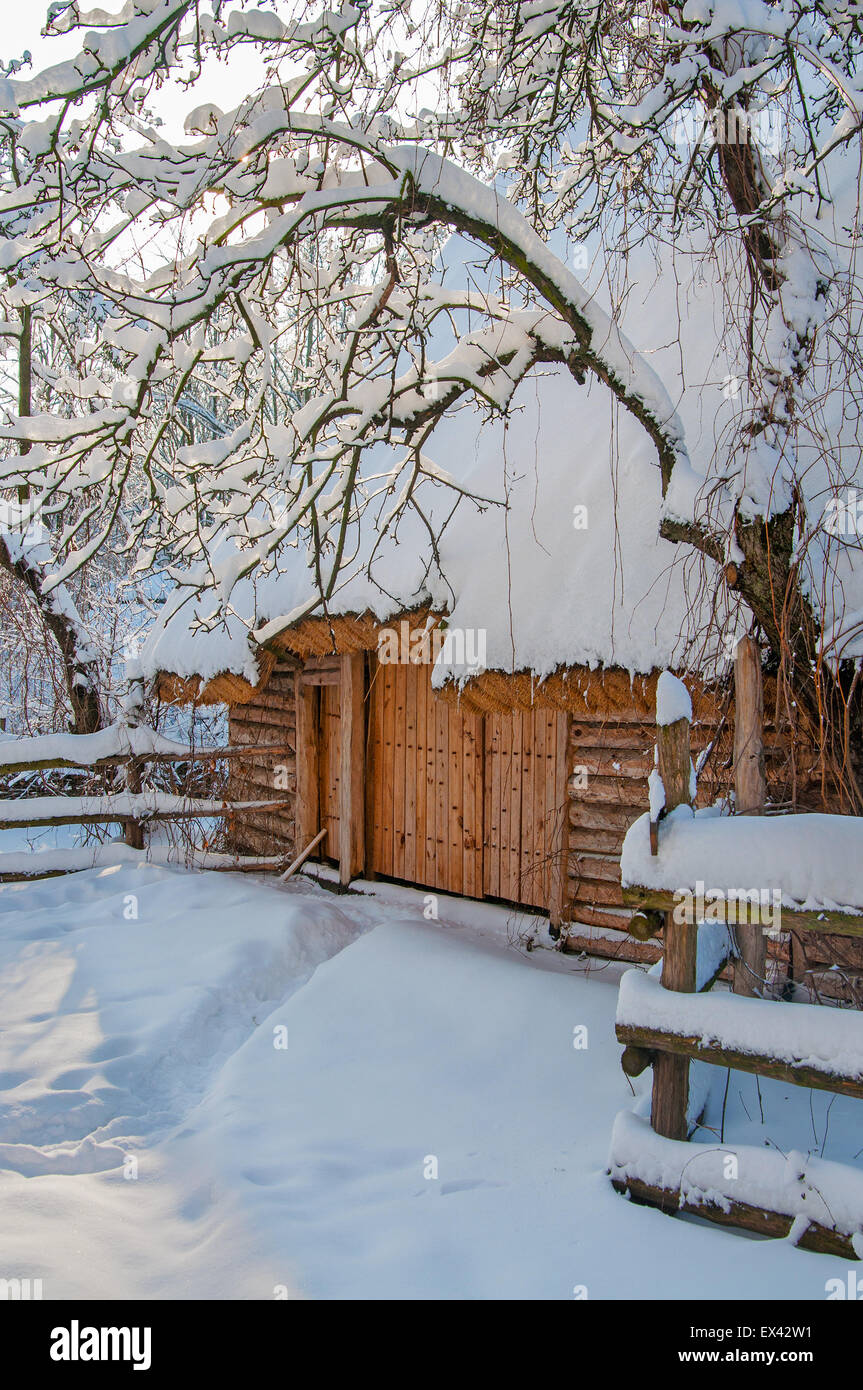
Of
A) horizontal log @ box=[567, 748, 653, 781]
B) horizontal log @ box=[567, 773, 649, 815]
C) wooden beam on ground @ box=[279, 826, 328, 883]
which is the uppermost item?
horizontal log @ box=[567, 748, 653, 781]

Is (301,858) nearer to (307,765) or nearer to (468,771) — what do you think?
(307,765)

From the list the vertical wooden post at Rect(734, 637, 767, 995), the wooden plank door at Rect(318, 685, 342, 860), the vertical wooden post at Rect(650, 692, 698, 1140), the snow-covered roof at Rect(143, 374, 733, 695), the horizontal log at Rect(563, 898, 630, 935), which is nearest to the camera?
the vertical wooden post at Rect(650, 692, 698, 1140)

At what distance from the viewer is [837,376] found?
Answer: 170 inches

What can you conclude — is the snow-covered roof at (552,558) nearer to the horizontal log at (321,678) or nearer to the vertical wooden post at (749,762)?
the vertical wooden post at (749,762)

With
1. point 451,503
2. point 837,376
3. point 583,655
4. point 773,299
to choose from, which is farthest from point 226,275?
point 451,503

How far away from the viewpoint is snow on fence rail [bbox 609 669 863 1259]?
2648 millimetres

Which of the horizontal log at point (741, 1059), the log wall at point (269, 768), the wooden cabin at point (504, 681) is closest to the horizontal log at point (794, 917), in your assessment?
the horizontal log at point (741, 1059)

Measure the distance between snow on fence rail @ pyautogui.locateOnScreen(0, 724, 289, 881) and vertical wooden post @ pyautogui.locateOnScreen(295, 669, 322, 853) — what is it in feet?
1.53

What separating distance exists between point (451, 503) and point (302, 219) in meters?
3.57

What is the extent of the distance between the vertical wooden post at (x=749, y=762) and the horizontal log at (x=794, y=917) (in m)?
0.60

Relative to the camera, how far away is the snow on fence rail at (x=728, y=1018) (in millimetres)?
2648

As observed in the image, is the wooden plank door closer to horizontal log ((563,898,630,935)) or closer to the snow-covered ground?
the snow-covered ground

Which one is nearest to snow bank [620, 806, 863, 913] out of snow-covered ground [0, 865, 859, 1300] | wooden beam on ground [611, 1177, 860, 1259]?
wooden beam on ground [611, 1177, 860, 1259]

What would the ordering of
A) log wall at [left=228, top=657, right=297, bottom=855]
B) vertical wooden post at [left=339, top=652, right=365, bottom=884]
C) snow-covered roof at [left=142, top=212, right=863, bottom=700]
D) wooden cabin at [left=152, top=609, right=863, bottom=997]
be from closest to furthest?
1. snow-covered roof at [left=142, top=212, right=863, bottom=700]
2. wooden cabin at [left=152, top=609, right=863, bottom=997]
3. vertical wooden post at [left=339, top=652, right=365, bottom=884]
4. log wall at [left=228, top=657, right=297, bottom=855]
